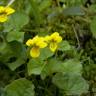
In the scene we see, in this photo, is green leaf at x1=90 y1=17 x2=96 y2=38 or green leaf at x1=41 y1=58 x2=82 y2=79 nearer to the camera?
green leaf at x1=41 y1=58 x2=82 y2=79

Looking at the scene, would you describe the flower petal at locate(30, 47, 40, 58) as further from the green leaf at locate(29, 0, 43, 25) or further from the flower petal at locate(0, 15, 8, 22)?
the green leaf at locate(29, 0, 43, 25)

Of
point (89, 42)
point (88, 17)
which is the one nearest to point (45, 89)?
point (89, 42)

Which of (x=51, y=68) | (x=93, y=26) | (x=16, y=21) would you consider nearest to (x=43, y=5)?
(x=93, y=26)

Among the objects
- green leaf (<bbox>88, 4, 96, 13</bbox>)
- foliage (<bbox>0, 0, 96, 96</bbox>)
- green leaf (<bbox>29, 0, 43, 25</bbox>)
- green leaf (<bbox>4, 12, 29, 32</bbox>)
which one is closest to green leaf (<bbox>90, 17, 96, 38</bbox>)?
foliage (<bbox>0, 0, 96, 96</bbox>)

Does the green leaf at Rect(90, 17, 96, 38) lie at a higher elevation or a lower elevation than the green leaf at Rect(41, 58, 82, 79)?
lower

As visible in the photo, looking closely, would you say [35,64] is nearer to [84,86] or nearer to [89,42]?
[84,86]

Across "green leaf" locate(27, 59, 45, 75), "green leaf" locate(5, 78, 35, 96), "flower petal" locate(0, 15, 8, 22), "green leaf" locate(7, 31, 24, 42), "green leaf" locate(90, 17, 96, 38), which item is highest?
"flower petal" locate(0, 15, 8, 22)

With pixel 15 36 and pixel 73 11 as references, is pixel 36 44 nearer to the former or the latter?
pixel 15 36
